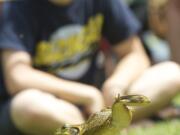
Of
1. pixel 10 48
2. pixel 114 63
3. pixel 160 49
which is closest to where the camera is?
pixel 10 48

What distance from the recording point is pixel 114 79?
1706 mm

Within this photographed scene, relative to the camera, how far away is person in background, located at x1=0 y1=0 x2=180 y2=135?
5.11 feet

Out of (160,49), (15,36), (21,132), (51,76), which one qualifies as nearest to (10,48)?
(15,36)

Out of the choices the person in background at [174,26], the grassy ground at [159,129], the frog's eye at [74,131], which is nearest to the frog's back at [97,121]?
the frog's eye at [74,131]

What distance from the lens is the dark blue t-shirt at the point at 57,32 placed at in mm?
1711

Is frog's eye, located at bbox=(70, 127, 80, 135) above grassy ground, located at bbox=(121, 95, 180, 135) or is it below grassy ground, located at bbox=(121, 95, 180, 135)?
below

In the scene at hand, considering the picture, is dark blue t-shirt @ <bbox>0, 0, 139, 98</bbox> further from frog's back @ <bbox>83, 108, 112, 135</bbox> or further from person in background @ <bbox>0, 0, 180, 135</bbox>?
frog's back @ <bbox>83, 108, 112, 135</bbox>

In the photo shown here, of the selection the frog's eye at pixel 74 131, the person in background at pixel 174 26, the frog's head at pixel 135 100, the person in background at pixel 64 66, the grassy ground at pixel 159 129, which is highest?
the person in background at pixel 174 26

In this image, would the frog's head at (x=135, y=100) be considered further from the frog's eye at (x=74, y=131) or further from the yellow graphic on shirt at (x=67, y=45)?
the yellow graphic on shirt at (x=67, y=45)

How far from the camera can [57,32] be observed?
1.76 metres

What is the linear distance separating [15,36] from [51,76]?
19 centimetres

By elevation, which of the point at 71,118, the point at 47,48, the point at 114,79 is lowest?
the point at 71,118

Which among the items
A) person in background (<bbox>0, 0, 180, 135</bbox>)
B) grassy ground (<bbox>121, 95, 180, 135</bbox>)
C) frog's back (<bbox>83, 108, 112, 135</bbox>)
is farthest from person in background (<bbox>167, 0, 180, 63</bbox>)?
frog's back (<bbox>83, 108, 112, 135</bbox>)

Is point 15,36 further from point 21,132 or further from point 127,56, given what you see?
point 127,56
